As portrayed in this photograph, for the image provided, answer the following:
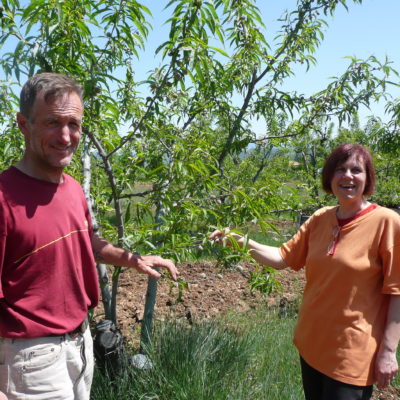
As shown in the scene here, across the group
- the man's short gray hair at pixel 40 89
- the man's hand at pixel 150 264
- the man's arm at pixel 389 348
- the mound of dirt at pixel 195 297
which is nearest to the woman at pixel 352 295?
the man's arm at pixel 389 348

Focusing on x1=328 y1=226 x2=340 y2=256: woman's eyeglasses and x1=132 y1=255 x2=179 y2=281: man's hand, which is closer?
x1=132 y1=255 x2=179 y2=281: man's hand

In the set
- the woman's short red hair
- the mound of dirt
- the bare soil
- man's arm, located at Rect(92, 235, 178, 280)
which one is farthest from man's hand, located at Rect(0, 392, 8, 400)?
the mound of dirt

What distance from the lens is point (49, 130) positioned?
1.74 meters

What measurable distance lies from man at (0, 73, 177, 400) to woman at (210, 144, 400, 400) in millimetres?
1036

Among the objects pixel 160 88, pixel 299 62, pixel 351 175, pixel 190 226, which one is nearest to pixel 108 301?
pixel 190 226

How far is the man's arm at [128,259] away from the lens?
214cm

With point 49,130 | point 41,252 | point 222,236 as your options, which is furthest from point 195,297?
point 49,130

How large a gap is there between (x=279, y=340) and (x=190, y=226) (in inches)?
85.3

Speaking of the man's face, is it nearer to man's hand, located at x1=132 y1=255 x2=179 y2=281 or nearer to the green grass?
man's hand, located at x1=132 y1=255 x2=179 y2=281

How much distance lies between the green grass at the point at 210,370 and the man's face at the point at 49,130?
192cm

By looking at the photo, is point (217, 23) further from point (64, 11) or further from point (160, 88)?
point (64, 11)

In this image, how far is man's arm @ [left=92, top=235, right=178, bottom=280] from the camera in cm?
214

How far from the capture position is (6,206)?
1619 millimetres

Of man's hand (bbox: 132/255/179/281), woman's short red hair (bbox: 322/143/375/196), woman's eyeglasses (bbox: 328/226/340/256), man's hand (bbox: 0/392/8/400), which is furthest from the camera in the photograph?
woman's short red hair (bbox: 322/143/375/196)
